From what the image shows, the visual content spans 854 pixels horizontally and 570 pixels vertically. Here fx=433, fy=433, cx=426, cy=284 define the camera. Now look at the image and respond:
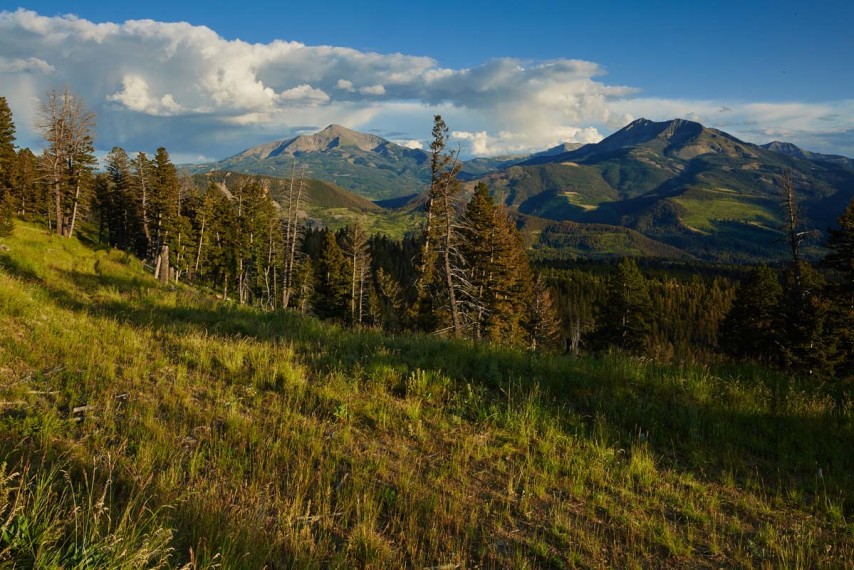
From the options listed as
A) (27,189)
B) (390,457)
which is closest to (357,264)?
(390,457)

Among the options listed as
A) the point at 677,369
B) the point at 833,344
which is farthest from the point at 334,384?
the point at 833,344

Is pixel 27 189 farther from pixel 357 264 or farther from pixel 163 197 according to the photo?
pixel 357 264

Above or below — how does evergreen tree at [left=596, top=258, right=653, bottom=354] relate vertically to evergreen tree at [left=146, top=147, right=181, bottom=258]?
below

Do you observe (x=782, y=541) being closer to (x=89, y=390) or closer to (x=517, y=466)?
(x=517, y=466)

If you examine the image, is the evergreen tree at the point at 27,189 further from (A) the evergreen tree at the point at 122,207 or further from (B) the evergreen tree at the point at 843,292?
(B) the evergreen tree at the point at 843,292

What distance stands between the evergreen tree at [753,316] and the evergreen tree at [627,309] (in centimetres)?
793

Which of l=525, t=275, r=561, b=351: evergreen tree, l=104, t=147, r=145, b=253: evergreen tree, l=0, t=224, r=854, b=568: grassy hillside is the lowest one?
l=525, t=275, r=561, b=351: evergreen tree

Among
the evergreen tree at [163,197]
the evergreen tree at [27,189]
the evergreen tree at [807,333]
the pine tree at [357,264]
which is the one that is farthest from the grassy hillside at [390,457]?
the evergreen tree at [27,189]

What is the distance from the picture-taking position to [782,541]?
13.6 feet

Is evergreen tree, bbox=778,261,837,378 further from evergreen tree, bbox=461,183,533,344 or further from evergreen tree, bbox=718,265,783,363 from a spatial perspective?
evergreen tree, bbox=461,183,533,344

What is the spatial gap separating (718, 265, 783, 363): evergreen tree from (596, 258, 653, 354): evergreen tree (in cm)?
793

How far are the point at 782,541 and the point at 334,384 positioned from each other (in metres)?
5.74

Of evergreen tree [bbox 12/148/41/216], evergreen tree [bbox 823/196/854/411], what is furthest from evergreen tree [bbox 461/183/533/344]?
evergreen tree [bbox 12/148/41/216]

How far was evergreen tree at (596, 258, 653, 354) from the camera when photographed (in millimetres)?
48188
